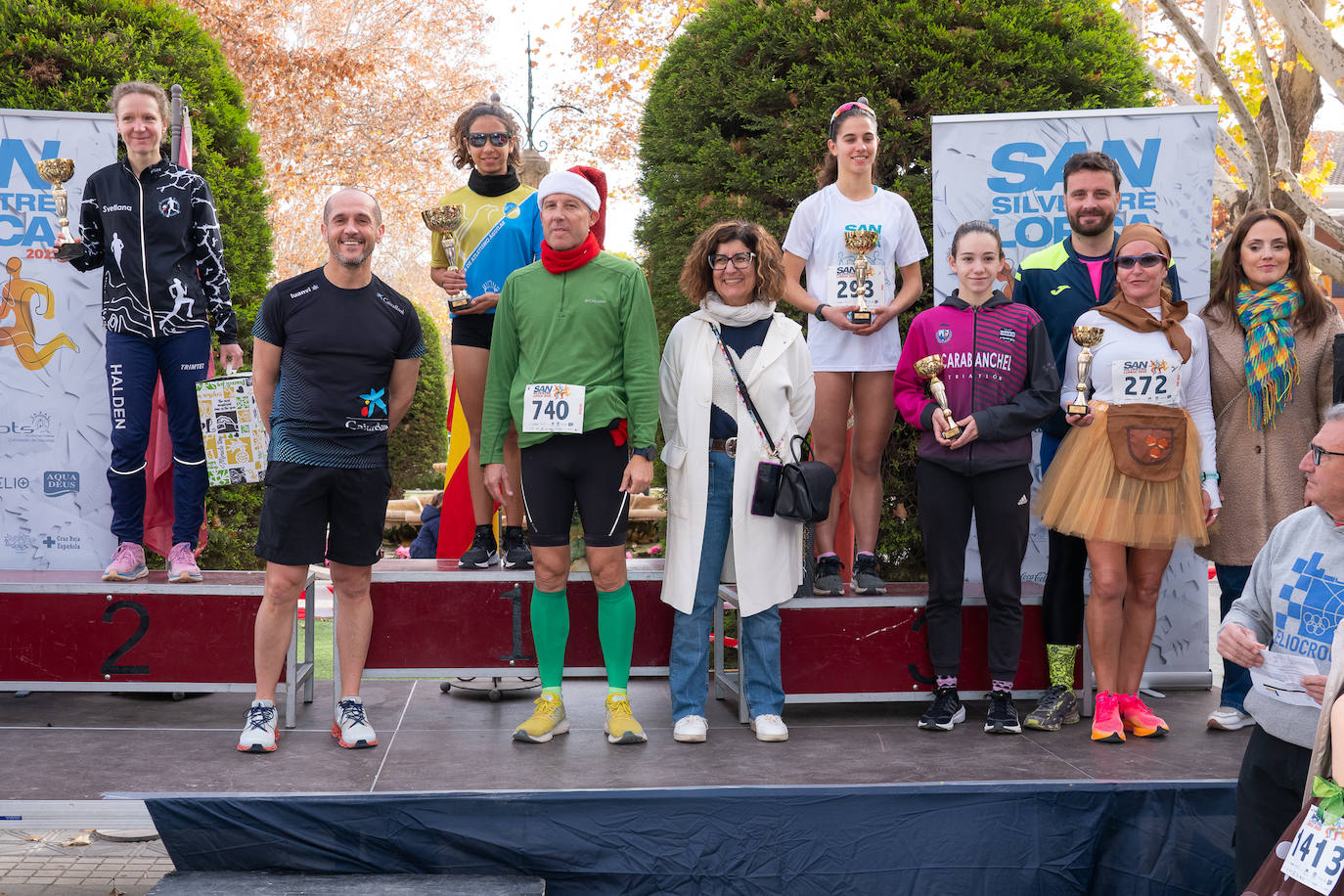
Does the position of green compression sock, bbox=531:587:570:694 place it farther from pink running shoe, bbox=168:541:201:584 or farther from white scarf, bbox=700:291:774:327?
pink running shoe, bbox=168:541:201:584

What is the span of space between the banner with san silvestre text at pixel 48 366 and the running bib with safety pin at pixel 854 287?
3.18 metres

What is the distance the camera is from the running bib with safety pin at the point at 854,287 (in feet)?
15.0

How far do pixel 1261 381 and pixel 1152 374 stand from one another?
0.51 metres

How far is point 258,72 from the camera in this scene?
13.7m

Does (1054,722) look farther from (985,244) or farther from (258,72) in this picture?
(258,72)

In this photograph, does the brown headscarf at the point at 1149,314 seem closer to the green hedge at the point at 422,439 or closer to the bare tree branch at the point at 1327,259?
the bare tree branch at the point at 1327,259

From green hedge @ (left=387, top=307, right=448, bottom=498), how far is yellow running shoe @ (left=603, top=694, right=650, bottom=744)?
8.90 m

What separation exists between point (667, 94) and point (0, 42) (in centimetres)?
301

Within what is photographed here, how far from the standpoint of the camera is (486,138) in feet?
15.1

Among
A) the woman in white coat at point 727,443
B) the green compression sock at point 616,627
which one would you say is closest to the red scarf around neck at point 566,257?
the woman in white coat at point 727,443

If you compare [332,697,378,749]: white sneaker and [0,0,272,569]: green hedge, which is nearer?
[332,697,378,749]: white sneaker

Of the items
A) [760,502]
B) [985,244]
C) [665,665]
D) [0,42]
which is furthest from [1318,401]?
[0,42]

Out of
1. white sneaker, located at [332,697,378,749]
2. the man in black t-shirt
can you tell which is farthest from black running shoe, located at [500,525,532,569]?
white sneaker, located at [332,697,378,749]

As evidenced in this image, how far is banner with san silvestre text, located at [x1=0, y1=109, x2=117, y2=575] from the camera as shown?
5.02m
